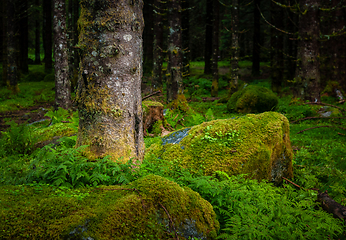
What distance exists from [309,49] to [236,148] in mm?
9233

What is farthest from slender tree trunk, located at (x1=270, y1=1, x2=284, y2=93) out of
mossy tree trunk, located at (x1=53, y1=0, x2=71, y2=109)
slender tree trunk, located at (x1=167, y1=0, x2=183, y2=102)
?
mossy tree trunk, located at (x1=53, y1=0, x2=71, y2=109)

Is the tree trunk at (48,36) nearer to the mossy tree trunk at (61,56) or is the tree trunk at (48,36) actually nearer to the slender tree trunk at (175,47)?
the mossy tree trunk at (61,56)

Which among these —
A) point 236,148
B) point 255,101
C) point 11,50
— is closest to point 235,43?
point 255,101

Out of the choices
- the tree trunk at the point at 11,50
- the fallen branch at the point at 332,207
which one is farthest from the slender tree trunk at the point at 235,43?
the tree trunk at the point at 11,50

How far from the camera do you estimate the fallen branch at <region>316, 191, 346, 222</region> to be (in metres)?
3.13

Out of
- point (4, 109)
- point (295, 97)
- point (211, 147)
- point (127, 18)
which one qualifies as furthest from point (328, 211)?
point (4, 109)

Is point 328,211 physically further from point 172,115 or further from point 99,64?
point 172,115

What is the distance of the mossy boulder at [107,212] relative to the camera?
2107 millimetres

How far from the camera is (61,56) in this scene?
1078 centimetres

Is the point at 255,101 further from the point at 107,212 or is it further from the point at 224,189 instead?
the point at 107,212

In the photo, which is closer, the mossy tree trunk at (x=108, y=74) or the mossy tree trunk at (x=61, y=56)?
the mossy tree trunk at (x=108, y=74)

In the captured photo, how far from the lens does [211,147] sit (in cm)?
446

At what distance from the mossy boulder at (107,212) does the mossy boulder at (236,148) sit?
148 centimetres

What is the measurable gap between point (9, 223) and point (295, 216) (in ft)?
10.0
